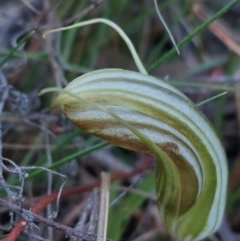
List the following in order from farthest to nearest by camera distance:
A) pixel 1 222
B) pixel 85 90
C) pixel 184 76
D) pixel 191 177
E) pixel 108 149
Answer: pixel 184 76, pixel 108 149, pixel 1 222, pixel 191 177, pixel 85 90

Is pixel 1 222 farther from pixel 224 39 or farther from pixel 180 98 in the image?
→ pixel 224 39

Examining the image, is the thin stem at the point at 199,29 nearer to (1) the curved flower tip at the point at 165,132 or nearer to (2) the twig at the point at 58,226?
(1) the curved flower tip at the point at 165,132

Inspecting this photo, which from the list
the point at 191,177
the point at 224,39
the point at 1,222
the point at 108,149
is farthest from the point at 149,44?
the point at 191,177

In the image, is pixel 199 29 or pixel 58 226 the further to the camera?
pixel 199 29

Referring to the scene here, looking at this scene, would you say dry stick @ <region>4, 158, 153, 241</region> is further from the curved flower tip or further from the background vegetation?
the curved flower tip

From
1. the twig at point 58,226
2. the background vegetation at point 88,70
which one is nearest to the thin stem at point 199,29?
the background vegetation at point 88,70

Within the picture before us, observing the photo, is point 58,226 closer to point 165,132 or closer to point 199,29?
point 165,132

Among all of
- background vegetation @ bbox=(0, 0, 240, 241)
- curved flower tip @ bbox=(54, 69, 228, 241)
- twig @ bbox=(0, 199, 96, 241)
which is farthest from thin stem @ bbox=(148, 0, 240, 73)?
twig @ bbox=(0, 199, 96, 241)

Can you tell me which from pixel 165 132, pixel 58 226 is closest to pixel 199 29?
pixel 165 132
